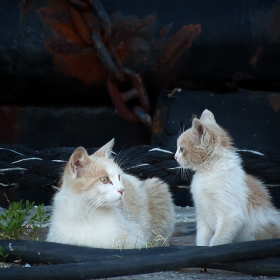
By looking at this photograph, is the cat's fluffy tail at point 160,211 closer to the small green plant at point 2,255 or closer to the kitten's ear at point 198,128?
the kitten's ear at point 198,128

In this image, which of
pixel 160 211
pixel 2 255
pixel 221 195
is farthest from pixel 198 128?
pixel 2 255

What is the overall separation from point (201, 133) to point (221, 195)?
0.30 meters

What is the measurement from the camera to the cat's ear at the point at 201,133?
255cm

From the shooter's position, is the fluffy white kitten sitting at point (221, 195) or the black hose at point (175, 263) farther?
the fluffy white kitten sitting at point (221, 195)

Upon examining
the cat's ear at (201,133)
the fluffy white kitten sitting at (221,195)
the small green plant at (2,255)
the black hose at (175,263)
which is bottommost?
the small green plant at (2,255)

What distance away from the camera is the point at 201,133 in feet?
8.44

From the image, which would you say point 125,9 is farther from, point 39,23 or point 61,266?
point 61,266

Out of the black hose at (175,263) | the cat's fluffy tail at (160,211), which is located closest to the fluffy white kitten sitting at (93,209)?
the cat's fluffy tail at (160,211)

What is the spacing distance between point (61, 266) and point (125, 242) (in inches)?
20.9

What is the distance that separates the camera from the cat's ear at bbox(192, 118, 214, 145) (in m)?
2.55

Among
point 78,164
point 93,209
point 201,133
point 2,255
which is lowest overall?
point 2,255

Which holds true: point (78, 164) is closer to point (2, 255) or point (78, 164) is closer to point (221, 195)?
point (2, 255)

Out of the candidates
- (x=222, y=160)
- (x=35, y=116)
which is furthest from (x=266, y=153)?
(x=35, y=116)

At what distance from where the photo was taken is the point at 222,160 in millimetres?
2557
